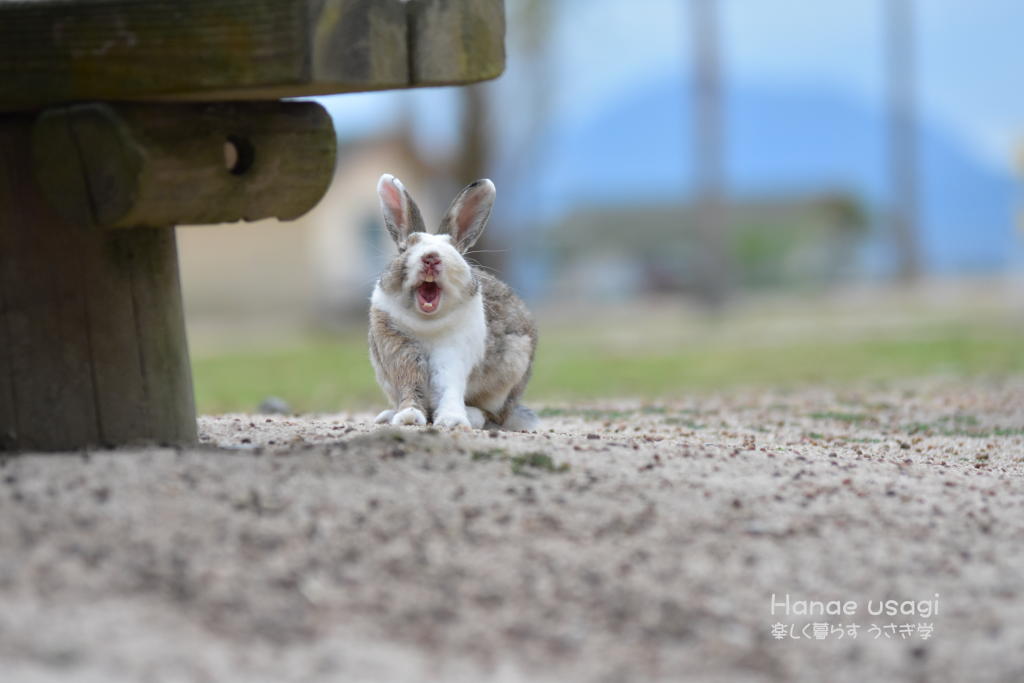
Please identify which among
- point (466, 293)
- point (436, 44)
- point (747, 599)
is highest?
point (436, 44)

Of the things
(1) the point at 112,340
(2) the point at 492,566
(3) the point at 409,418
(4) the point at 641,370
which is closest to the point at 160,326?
(1) the point at 112,340

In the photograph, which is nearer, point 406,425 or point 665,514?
point 665,514

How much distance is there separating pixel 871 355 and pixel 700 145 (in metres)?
13.8

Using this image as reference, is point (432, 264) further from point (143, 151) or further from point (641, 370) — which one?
point (641, 370)

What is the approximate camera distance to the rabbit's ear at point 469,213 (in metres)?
5.05

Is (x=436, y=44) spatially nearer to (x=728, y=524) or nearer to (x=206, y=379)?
(x=728, y=524)

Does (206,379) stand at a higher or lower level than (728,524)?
lower

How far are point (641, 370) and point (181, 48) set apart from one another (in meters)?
9.13

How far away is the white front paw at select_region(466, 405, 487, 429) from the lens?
5094mm

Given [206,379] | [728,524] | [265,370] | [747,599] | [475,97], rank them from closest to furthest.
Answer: [747,599] < [728,524] < [206,379] < [265,370] < [475,97]

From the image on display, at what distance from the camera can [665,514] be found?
3609mm

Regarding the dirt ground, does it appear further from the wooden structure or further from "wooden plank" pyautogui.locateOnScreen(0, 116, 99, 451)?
the wooden structure

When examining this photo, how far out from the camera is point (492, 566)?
10.7 feet

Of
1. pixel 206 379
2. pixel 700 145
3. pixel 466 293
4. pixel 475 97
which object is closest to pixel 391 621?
pixel 466 293
